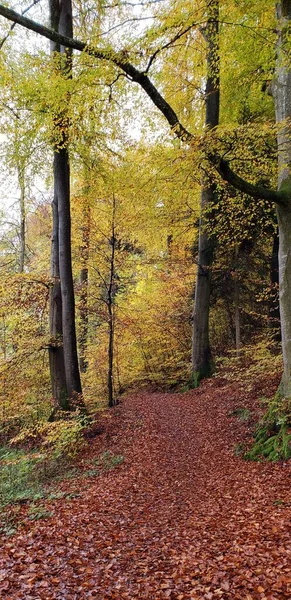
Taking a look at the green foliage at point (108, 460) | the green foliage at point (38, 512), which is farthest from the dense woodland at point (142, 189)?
the green foliage at point (38, 512)

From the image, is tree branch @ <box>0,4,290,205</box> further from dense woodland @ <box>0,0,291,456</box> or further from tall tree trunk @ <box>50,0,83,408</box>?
tall tree trunk @ <box>50,0,83,408</box>

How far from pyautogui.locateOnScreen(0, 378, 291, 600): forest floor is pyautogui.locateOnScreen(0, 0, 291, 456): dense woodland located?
1.44 m

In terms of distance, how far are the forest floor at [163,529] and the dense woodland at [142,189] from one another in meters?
1.44

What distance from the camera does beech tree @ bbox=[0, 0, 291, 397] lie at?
5.07 metres

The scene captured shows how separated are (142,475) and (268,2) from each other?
802 cm

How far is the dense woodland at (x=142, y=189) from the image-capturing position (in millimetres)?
5500

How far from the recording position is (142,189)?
748cm

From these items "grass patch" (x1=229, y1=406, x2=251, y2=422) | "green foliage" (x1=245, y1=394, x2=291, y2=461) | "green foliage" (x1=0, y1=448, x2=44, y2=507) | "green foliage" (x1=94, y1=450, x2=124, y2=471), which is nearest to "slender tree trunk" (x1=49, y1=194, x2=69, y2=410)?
"green foliage" (x1=0, y1=448, x2=44, y2=507)

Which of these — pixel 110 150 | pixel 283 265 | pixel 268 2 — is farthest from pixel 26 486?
pixel 268 2

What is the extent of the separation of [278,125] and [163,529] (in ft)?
18.7

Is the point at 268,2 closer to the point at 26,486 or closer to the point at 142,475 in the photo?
the point at 142,475

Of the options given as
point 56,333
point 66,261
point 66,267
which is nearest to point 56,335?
point 56,333

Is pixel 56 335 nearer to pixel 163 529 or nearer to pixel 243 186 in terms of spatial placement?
pixel 163 529

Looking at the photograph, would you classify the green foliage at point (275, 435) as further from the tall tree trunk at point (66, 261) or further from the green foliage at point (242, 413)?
the tall tree trunk at point (66, 261)
